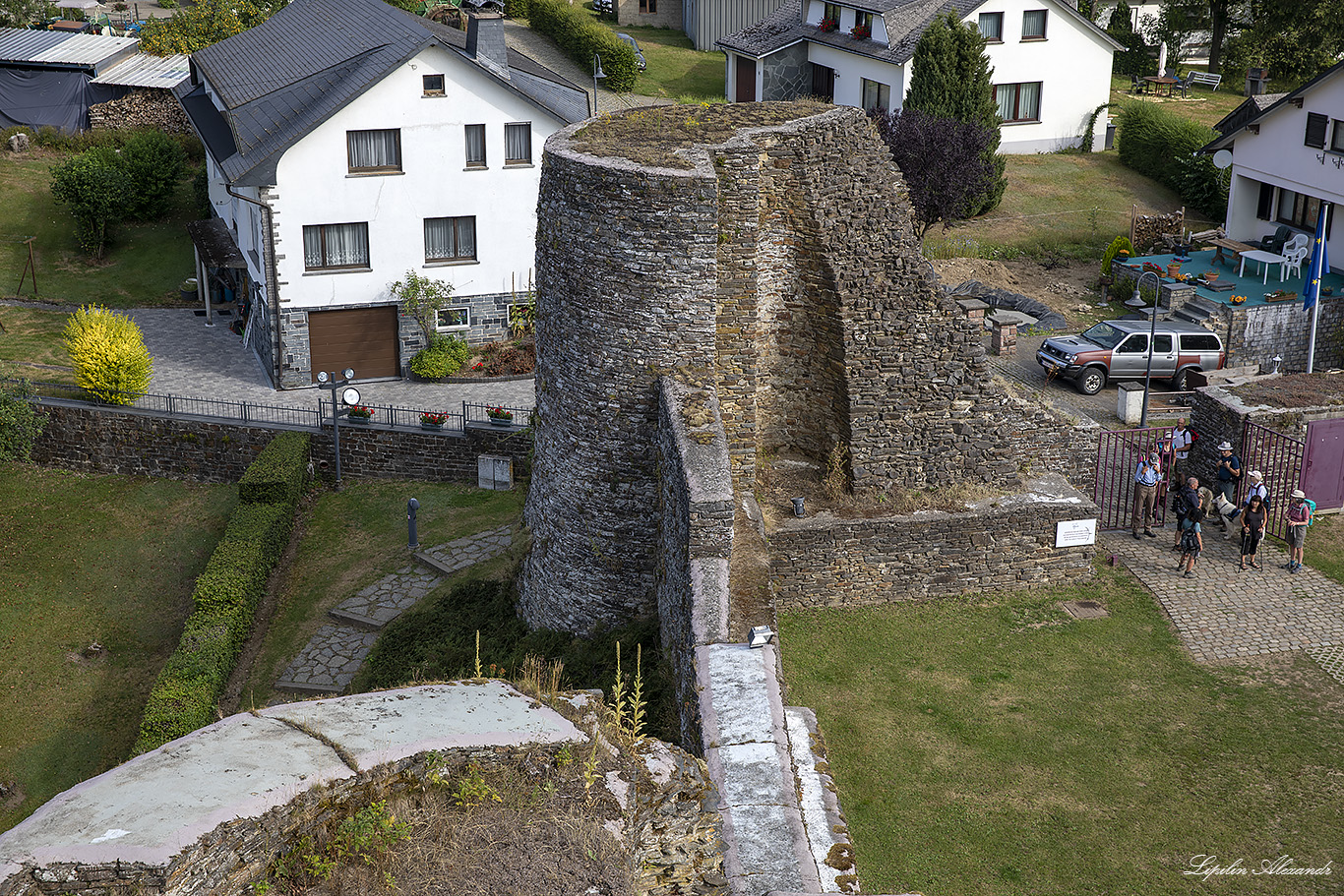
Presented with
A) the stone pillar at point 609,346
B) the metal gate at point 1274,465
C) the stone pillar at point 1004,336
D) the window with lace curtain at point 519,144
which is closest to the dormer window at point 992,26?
the stone pillar at point 1004,336

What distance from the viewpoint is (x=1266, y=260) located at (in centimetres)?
3441

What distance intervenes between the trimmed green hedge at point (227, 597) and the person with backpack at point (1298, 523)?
669 inches

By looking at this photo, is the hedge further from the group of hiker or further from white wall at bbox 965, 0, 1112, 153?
the group of hiker

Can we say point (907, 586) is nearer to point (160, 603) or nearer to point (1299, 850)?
point (1299, 850)

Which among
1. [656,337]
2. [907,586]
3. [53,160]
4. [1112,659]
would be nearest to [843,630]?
[907,586]

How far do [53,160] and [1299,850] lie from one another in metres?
44.7

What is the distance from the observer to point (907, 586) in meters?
19.0

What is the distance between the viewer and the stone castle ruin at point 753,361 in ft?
56.6

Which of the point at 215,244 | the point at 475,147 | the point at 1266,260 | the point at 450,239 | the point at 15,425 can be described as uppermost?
the point at 475,147

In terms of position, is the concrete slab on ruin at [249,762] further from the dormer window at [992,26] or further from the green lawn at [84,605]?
the dormer window at [992,26]

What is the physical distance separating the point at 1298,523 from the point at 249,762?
16961 millimetres

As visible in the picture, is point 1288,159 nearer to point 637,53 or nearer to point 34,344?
point 637,53

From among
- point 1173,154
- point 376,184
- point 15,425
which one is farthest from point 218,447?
point 1173,154

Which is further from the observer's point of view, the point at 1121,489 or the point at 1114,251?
the point at 1114,251
